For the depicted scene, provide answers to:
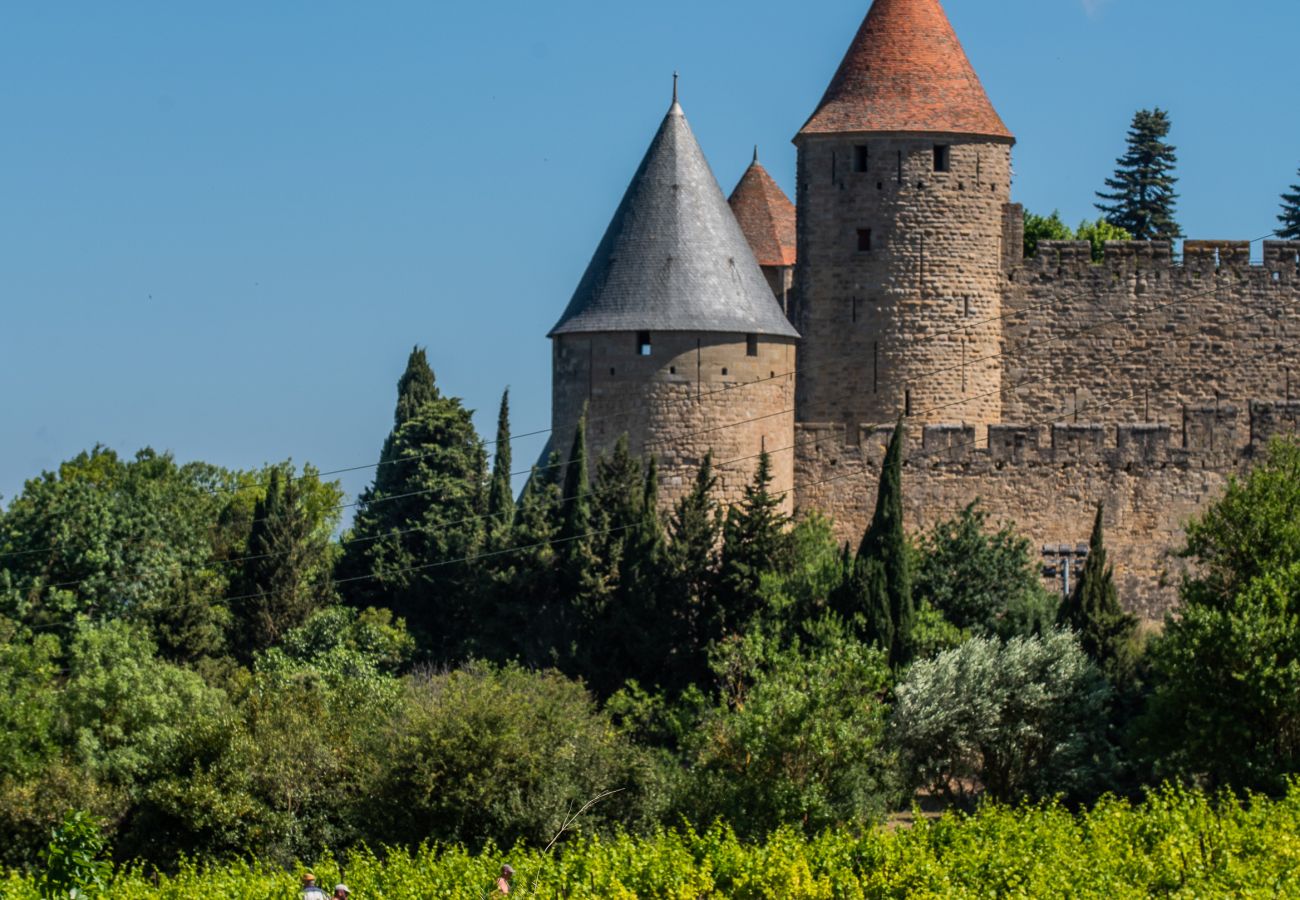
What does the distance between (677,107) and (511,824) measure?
1539 cm

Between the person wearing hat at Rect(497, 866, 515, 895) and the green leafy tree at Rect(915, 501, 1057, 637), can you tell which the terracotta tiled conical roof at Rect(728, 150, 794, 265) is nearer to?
the green leafy tree at Rect(915, 501, 1057, 637)

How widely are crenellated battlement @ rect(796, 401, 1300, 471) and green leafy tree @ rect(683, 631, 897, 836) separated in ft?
24.1

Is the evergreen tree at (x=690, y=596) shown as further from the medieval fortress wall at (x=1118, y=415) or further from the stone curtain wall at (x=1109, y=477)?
the stone curtain wall at (x=1109, y=477)

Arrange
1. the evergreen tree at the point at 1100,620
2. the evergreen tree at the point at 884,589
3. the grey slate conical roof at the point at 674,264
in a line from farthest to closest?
the grey slate conical roof at the point at 674,264, the evergreen tree at the point at 884,589, the evergreen tree at the point at 1100,620

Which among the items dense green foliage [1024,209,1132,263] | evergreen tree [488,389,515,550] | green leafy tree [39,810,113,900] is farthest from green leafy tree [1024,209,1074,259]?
green leafy tree [39,810,113,900]

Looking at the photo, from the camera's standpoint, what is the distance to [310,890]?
34312 millimetres

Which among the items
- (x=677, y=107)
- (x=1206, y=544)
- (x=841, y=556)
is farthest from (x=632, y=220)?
(x=1206, y=544)

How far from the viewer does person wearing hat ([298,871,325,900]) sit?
34.0 meters

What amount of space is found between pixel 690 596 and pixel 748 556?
1.12 meters

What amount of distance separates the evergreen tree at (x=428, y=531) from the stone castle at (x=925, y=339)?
2735mm

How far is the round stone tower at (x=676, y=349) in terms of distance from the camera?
1998 inches

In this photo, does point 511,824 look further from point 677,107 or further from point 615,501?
point 677,107

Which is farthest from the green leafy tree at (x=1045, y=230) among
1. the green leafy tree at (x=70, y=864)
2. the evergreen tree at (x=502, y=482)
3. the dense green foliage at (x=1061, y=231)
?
the green leafy tree at (x=70, y=864)

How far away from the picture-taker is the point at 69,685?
4981 cm
